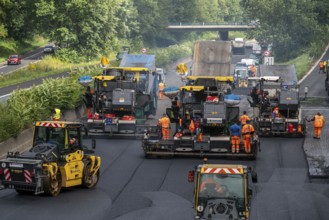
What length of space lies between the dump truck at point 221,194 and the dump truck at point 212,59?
3101 centimetres

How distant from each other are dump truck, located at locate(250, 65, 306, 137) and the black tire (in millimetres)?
15730

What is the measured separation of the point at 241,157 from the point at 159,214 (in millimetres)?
9914

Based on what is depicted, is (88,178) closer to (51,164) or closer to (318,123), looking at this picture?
(51,164)

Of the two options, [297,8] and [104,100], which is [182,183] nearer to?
[104,100]

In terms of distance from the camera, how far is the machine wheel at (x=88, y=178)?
2398 centimetres

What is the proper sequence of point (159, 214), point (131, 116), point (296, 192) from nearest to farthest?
point (159, 214) < point (296, 192) < point (131, 116)

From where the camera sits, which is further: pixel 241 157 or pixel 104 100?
pixel 104 100

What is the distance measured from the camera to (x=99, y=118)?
37281 mm

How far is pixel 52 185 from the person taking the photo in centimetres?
2244

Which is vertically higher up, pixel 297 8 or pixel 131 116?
pixel 297 8

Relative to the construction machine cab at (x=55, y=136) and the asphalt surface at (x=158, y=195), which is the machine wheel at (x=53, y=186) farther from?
the construction machine cab at (x=55, y=136)

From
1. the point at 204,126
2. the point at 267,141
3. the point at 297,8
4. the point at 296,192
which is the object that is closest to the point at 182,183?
the point at 296,192

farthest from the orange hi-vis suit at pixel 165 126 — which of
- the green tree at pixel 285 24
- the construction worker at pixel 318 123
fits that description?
the green tree at pixel 285 24

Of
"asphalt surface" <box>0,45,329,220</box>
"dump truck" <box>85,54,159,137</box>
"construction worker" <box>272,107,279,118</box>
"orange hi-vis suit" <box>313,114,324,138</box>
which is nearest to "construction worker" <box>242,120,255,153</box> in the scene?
"asphalt surface" <box>0,45,329,220</box>
